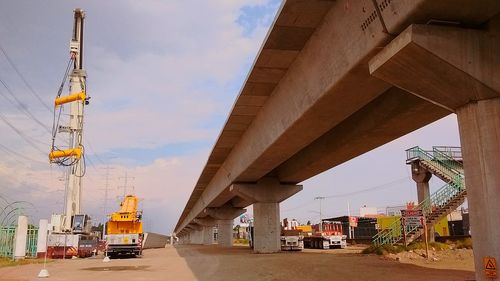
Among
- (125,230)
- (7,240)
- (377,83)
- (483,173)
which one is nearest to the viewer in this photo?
(483,173)

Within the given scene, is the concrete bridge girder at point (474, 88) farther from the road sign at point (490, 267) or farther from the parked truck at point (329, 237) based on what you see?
the parked truck at point (329, 237)

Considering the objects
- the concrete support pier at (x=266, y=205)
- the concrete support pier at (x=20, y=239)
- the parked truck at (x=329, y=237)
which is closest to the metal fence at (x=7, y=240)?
the concrete support pier at (x=20, y=239)

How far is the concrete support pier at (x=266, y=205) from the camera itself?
29.8 m

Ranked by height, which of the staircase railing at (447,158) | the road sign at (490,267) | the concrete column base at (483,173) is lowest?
the road sign at (490,267)

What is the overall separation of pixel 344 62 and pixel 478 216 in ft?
14.2

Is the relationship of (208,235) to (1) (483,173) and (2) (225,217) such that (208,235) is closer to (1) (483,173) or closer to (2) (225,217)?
(2) (225,217)

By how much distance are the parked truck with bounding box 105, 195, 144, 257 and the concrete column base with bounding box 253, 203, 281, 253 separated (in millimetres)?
8535

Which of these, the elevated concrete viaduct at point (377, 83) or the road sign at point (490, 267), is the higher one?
the elevated concrete viaduct at point (377, 83)

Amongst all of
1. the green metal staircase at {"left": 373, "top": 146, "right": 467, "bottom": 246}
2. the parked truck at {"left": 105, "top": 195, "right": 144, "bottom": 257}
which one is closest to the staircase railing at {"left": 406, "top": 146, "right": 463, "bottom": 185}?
the green metal staircase at {"left": 373, "top": 146, "right": 467, "bottom": 246}

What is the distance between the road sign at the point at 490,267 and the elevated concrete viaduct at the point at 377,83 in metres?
0.13

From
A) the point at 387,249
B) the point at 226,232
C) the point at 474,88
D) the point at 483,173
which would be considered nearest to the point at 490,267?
the point at 483,173

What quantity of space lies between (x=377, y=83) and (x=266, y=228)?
20.5m

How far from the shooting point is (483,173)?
7.56m

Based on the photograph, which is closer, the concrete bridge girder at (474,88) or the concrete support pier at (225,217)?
the concrete bridge girder at (474,88)
